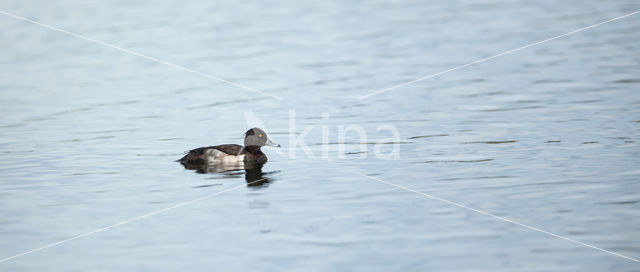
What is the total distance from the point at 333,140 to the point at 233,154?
8.08 ft

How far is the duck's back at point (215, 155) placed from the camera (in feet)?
56.6

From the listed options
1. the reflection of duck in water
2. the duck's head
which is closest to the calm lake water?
the reflection of duck in water

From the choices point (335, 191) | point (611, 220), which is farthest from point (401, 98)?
point (611, 220)

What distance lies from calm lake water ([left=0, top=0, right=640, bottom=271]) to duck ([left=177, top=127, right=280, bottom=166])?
444mm

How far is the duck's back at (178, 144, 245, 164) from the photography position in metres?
17.3

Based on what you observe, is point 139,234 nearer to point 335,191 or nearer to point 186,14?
point 335,191

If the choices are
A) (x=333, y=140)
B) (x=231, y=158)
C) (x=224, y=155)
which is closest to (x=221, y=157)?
(x=224, y=155)

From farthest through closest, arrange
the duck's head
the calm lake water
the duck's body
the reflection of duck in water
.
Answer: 1. the duck's head
2. the duck's body
3. the reflection of duck in water
4. the calm lake water

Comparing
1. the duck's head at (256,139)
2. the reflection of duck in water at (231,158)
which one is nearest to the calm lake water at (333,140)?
the reflection of duck in water at (231,158)

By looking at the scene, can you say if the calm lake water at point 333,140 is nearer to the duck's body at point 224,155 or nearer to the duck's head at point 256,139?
the duck's body at point 224,155

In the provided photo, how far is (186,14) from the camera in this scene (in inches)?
1635

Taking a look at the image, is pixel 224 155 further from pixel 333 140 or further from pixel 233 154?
pixel 333 140

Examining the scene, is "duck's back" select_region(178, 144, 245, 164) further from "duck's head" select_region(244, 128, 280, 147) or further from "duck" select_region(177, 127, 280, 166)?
"duck's head" select_region(244, 128, 280, 147)

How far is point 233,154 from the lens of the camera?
17.6 meters
